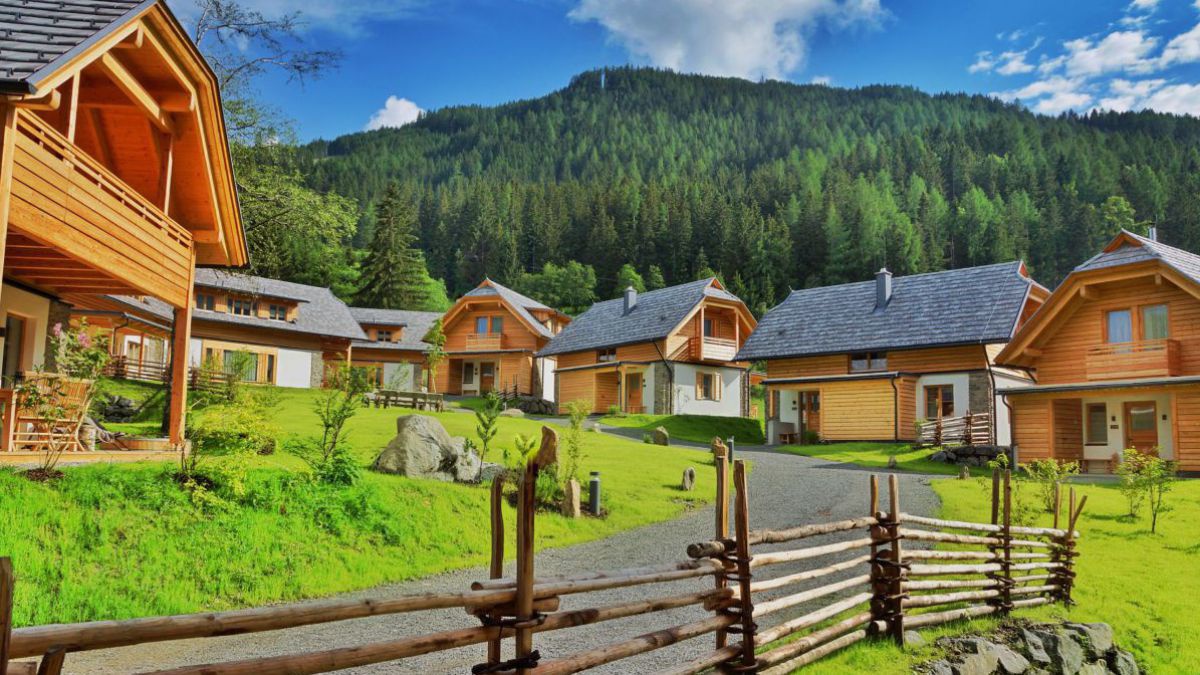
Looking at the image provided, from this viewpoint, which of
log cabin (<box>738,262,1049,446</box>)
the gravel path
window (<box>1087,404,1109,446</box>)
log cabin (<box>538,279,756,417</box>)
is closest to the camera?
the gravel path

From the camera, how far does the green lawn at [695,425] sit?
3591cm

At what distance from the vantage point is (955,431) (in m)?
29.3

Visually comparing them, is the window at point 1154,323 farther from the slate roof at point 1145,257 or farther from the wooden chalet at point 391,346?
the wooden chalet at point 391,346

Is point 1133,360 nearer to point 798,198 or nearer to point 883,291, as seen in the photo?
point 883,291

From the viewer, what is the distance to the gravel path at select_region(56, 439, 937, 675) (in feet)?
25.5

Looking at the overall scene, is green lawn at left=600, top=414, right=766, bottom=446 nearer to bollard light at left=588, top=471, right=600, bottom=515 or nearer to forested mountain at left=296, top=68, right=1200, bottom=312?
bollard light at left=588, top=471, right=600, bottom=515

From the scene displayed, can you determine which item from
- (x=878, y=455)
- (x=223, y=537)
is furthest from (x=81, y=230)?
(x=878, y=455)

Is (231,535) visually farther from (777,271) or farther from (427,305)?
(777,271)

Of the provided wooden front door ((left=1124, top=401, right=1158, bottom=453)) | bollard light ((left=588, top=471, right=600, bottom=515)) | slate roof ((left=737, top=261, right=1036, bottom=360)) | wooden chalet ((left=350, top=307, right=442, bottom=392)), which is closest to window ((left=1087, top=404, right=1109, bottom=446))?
wooden front door ((left=1124, top=401, right=1158, bottom=453))

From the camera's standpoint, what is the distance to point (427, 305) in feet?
257

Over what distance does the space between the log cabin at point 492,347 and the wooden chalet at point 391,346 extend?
6.56 ft

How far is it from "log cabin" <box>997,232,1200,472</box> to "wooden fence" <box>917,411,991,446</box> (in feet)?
9.72

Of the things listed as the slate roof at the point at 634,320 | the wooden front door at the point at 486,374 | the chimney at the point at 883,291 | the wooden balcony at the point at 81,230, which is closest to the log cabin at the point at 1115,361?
the chimney at the point at 883,291

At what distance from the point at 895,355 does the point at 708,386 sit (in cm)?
1139
